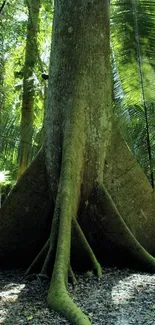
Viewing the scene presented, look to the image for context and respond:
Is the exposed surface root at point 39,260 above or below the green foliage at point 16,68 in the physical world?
below

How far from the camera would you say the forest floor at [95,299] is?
3.38 m

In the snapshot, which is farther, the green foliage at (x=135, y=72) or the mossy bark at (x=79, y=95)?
the green foliage at (x=135, y=72)

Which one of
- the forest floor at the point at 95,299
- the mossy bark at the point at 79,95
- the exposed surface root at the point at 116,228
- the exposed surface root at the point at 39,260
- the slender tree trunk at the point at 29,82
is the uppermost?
the slender tree trunk at the point at 29,82

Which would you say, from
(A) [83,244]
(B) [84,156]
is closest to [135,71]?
(B) [84,156]

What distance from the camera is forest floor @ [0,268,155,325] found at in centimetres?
338

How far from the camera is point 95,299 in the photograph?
3.92 metres

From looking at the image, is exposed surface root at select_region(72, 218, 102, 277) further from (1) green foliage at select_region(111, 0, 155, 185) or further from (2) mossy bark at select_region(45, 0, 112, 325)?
(1) green foliage at select_region(111, 0, 155, 185)

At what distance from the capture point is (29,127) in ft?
35.4

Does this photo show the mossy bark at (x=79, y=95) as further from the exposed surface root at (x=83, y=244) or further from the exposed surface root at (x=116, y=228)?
the exposed surface root at (x=83, y=244)

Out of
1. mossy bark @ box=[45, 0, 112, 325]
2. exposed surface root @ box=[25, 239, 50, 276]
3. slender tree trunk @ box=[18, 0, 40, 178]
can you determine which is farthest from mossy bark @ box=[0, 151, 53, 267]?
slender tree trunk @ box=[18, 0, 40, 178]

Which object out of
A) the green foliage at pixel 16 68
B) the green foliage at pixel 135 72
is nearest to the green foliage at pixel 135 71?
the green foliage at pixel 135 72

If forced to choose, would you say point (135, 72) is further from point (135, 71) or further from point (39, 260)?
point (39, 260)

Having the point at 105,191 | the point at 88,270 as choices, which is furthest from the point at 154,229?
the point at 88,270

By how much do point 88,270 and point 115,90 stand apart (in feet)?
15.2
